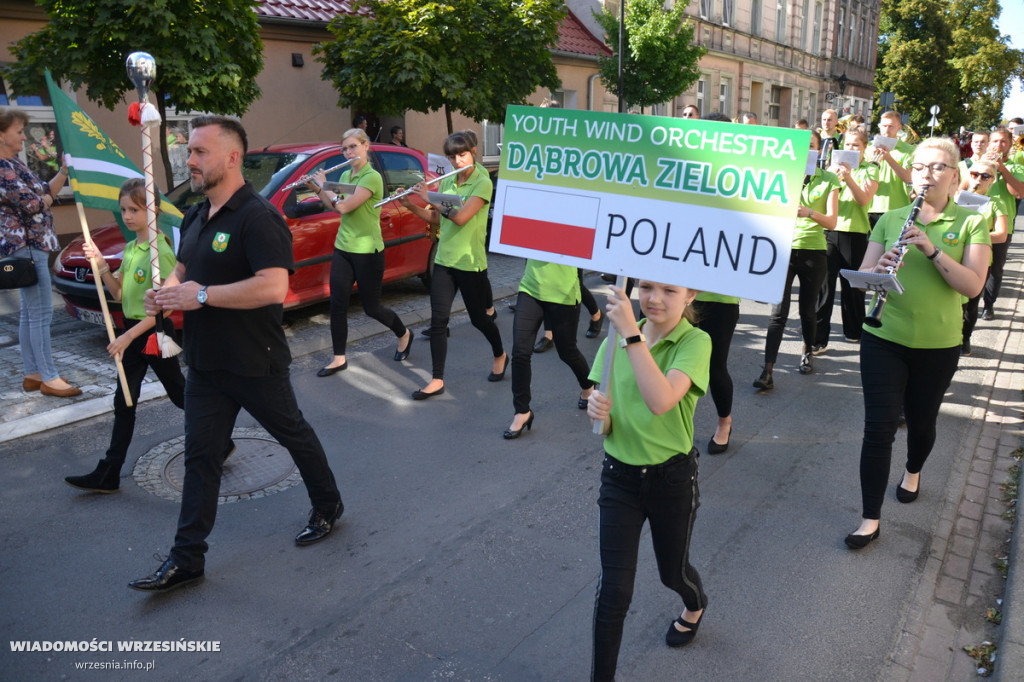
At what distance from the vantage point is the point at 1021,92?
47.3m

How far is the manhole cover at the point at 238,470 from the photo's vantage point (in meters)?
4.71

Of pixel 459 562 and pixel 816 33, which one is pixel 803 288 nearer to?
pixel 459 562

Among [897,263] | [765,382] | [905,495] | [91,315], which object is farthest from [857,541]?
[91,315]

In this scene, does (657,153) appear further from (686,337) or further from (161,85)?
(161,85)

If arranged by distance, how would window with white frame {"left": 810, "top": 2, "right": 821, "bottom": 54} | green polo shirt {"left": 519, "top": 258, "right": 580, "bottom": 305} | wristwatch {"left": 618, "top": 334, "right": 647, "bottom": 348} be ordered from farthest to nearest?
window with white frame {"left": 810, "top": 2, "right": 821, "bottom": 54}
green polo shirt {"left": 519, "top": 258, "right": 580, "bottom": 305}
wristwatch {"left": 618, "top": 334, "right": 647, "bottom": 348}

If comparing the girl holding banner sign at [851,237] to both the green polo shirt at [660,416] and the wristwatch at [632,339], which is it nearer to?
the green polo shirt at [660,416]

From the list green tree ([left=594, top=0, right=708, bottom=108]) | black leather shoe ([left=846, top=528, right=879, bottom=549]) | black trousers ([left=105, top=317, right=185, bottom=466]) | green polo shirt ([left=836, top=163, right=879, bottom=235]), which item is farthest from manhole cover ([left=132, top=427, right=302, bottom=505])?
green tree ([left=594, top=0, right=708, bottom=108])

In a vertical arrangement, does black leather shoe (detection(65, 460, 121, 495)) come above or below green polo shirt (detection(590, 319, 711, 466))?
below

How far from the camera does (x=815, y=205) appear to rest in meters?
6.36

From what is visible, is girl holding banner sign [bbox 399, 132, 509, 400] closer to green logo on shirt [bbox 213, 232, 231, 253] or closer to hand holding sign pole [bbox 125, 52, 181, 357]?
hand holding sign pole [bbox 125, 52, 181, 357]

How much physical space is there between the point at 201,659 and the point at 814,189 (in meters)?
5.37

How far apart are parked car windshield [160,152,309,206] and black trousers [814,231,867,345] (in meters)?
5.14

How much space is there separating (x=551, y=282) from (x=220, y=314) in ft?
8.03

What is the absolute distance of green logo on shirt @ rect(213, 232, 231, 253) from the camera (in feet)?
11.5
